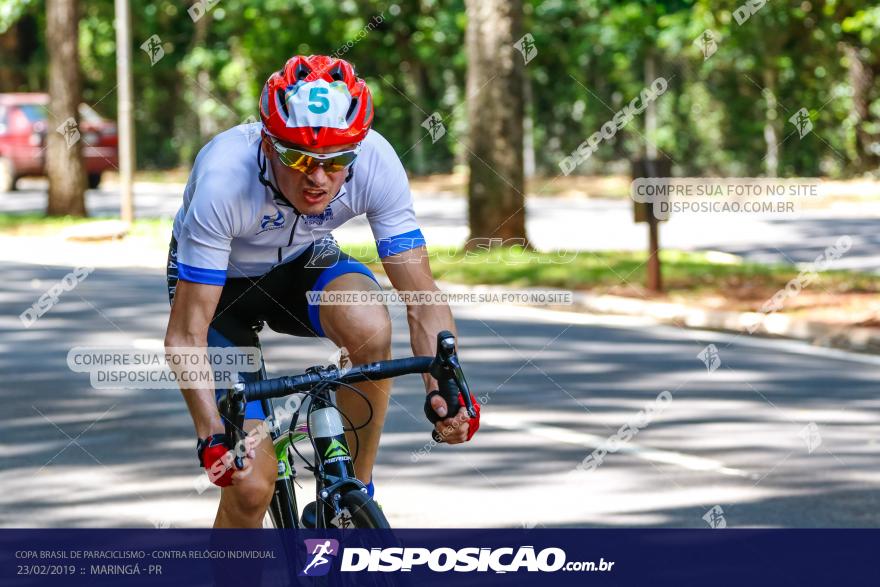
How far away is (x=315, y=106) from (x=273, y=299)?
1096 millimetres

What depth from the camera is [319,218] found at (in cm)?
485

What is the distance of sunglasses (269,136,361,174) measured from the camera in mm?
4188

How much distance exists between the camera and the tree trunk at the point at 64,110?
23.5m

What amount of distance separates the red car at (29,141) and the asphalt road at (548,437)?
769 inches

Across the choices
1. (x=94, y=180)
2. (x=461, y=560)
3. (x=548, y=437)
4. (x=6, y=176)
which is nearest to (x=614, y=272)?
(x=548, y=437)

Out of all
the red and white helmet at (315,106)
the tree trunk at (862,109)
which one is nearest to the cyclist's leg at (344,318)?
the red and white helmet at (315,106)

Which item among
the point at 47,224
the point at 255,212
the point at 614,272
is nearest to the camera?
the point at 255,212

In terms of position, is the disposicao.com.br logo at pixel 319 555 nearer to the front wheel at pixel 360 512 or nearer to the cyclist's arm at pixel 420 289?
the front wheel at pixel 360 512

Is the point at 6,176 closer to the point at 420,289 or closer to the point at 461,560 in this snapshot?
the point at 461,560

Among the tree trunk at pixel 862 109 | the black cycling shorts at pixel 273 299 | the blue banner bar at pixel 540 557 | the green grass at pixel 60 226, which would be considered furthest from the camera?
the tree trunk at pixel 862 109

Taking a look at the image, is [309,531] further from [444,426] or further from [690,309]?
[690,309]

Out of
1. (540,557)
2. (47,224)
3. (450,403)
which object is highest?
(450,403)

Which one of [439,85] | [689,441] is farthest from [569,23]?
[689,441]

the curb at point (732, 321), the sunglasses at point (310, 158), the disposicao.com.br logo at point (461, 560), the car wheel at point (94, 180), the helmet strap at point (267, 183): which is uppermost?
the sunglasses at point (310, 158)
